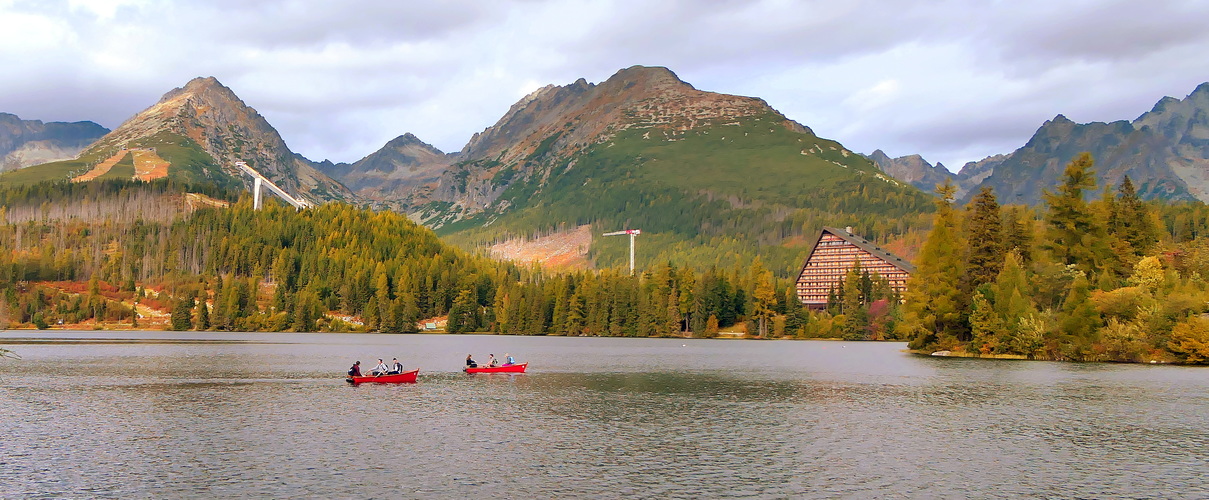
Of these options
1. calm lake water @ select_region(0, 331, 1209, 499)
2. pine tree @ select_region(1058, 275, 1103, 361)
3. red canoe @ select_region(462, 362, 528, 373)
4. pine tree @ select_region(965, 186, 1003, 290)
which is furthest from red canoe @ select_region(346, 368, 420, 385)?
pine tree @ select_region(965, 186, 1003, 290)

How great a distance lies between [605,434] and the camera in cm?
6322

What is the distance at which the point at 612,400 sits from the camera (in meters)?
85.2

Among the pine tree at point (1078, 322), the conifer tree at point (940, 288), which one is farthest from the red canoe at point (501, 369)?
the pine tree at point (1078, 322)

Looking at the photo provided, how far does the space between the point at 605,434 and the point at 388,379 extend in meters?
46.5

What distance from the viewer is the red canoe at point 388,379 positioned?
101 m

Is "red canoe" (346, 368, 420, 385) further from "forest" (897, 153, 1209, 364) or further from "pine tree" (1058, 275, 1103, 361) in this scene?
"pine tree" (1058, 275, 1103, 361)

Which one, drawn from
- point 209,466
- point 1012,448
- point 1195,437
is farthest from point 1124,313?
point 209,466

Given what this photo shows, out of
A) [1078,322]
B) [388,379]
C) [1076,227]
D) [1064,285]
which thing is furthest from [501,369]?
[1076,227]

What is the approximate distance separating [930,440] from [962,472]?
1110 centimetres

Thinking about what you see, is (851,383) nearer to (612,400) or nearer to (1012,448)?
(612,400)

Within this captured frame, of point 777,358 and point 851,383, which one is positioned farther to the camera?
point 777,358

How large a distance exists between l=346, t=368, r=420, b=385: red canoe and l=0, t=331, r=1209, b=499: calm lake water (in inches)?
85.4

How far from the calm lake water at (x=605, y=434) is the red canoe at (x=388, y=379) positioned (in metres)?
2.17

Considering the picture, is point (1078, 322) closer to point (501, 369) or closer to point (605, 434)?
point (501, 369)
